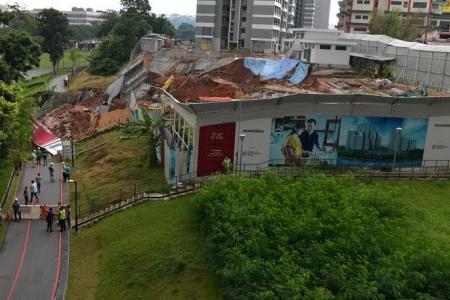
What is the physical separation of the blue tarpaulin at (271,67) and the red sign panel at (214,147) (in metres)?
31.5

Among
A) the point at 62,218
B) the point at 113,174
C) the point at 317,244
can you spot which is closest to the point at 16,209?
the point at 62,218

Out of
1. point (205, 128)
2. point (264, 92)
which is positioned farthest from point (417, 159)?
point (264, 92)

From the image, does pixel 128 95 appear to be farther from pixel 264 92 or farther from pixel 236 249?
pixel 236 249

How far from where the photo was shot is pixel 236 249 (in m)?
17.0

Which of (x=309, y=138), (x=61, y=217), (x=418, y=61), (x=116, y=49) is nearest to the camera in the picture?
(x=61, y=217)

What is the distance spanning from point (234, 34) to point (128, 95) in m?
35.8

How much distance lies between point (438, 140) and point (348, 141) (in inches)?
195

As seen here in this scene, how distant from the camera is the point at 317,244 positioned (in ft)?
53.7

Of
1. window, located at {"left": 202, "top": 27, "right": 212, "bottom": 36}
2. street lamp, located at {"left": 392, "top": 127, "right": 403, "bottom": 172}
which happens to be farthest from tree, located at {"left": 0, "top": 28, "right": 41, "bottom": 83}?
window, located at {"left": 202, "top": 27, "right": 212, "bottom": 36}

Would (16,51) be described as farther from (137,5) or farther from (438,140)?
(137,5)

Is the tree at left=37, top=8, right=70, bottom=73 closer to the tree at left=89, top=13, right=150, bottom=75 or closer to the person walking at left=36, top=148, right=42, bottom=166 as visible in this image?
the tree at left=89, top=13, right=150, bottom=75

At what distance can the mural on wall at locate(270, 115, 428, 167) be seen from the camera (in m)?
27.2

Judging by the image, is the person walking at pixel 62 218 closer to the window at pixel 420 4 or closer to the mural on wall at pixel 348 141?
the mural on wall at pixel 348 141

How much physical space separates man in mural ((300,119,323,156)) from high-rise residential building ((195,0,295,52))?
62896mm
